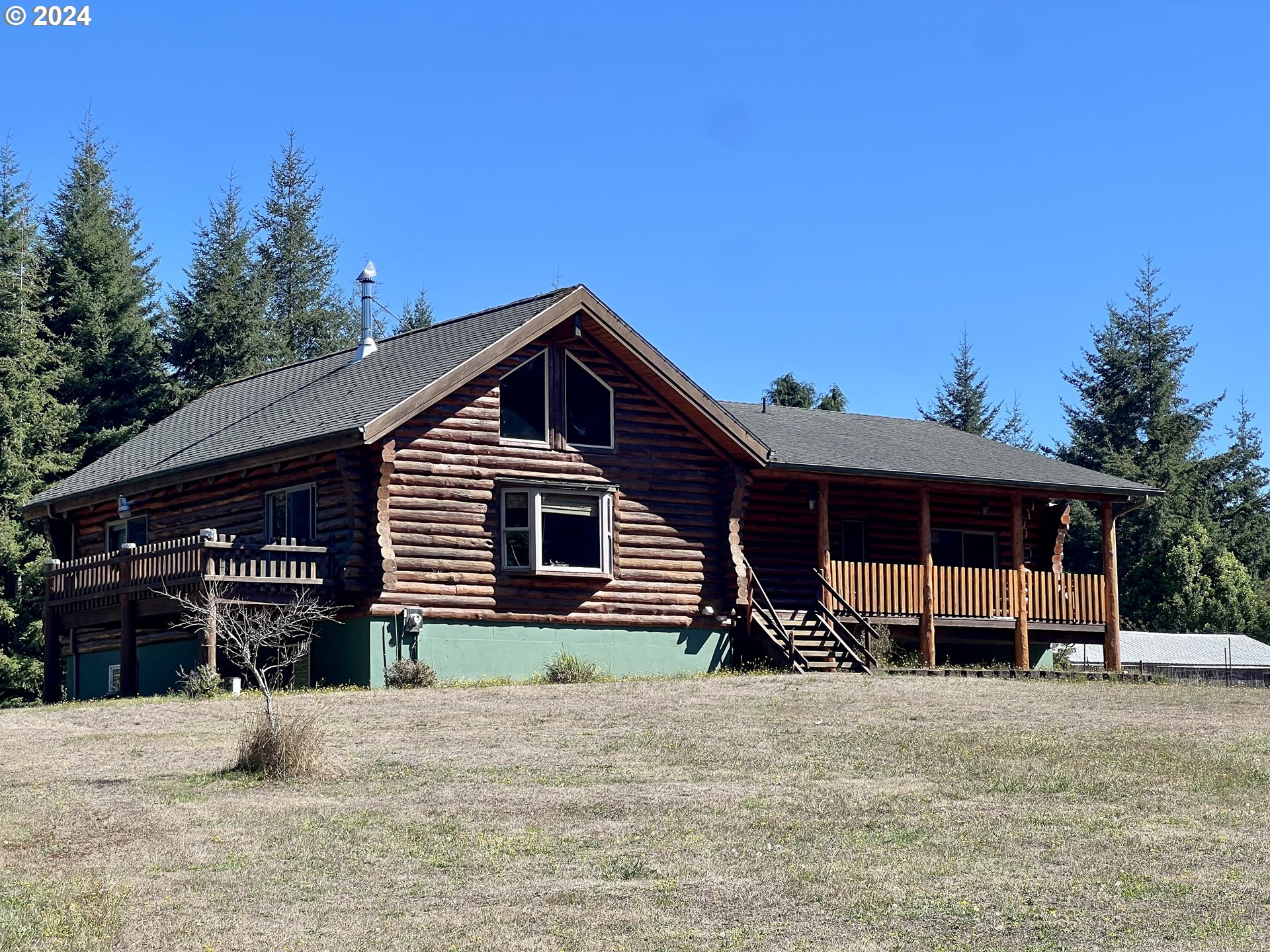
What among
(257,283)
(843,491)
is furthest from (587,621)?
(257,283)

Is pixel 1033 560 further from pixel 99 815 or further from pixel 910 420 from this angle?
pixel 99 815

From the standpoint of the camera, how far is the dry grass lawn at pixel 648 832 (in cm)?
1317

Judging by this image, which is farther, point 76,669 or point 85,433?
point 85,433

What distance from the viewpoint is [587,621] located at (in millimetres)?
31906

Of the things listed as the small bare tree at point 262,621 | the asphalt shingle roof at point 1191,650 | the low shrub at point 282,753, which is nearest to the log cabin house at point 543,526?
the small bare tree at point 262,621

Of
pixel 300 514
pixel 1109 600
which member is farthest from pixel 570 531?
pixel 1109 600

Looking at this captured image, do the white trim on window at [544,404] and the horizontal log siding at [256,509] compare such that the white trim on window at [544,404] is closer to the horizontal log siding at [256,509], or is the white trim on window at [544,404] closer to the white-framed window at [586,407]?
the white-framed window at [586,407]

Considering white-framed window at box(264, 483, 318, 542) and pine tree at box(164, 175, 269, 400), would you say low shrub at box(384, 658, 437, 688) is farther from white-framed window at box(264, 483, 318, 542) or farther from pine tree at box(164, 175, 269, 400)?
pine tree at box(164, 175, 269, 400)

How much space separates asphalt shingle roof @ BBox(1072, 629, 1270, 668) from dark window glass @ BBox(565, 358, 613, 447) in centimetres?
2466

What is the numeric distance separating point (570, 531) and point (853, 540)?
7.58m

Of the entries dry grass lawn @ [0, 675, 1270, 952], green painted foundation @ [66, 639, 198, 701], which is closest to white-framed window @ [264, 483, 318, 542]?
green painted foundation @ [66, 639, 198, 701]

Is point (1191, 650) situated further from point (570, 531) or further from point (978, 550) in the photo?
point (570, 531)

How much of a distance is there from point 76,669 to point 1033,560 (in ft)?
67.5

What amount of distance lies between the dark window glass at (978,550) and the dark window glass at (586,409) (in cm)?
961
